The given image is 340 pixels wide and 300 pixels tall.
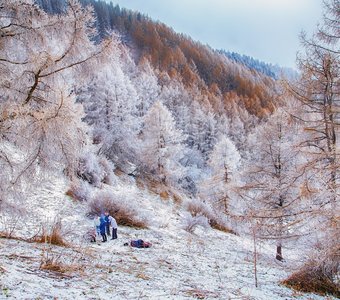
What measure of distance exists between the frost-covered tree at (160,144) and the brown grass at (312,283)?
2703cm

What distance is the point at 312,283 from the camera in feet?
27.3

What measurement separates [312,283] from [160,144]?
27816 millimetres

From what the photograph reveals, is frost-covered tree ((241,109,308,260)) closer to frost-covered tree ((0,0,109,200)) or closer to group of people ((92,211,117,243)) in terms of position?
group of people ((92,211,117,243))

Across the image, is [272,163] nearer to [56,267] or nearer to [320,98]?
[320,98]

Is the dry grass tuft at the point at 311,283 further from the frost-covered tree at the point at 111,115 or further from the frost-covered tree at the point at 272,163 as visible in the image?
the frost-covered tree at the point at 111,115

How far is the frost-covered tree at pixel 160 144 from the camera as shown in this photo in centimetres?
3544

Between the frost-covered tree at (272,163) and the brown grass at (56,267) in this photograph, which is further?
the frost-covered tree at (272,163)

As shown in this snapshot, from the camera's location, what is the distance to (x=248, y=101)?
93375 millimetres

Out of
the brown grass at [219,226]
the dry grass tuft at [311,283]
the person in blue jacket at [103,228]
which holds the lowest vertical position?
the dry grass tuft at [311,283]

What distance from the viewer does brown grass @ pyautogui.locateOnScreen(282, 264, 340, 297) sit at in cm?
814

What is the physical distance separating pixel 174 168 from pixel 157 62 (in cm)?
7711

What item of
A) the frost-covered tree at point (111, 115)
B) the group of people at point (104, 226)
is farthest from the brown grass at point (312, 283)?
the frost-covered tree at point (111, 115)

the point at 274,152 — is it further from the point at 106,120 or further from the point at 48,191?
the point at 106,120

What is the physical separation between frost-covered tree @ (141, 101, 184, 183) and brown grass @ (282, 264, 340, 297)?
88.7 feet
